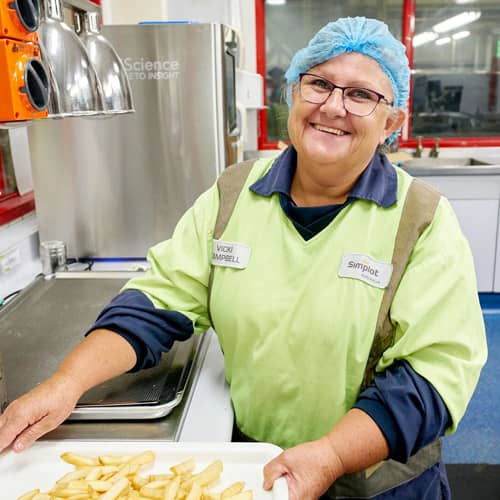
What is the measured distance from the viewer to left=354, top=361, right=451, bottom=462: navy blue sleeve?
943 mm

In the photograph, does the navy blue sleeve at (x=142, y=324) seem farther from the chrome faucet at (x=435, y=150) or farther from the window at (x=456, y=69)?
the window at (x=456, y=69)

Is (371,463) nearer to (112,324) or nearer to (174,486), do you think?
(174,486)

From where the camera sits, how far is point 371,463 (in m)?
0.95

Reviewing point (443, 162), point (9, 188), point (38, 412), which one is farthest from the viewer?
point (443, 162)

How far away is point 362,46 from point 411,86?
3.23m

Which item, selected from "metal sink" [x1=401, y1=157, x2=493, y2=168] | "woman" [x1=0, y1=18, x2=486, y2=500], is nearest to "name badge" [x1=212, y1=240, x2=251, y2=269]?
"woman" [x1=0, y1=18, x2=486, y2=500]

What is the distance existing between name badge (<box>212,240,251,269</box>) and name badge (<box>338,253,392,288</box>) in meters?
0.20

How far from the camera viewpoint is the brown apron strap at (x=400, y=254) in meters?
1.01

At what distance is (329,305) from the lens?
1030 millimetres

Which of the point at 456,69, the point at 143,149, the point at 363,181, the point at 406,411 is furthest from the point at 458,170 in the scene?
the point at 406,411

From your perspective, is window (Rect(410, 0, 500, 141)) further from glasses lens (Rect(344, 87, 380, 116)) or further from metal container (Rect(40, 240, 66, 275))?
glasses lens (Rect(344, 87, 380, 116))

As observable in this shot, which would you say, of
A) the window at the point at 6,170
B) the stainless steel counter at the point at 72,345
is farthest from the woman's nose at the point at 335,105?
the window at the point at 6,170

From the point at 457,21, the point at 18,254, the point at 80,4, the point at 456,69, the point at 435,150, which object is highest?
the point at 457,21

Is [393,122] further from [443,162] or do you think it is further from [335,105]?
[443,162]
